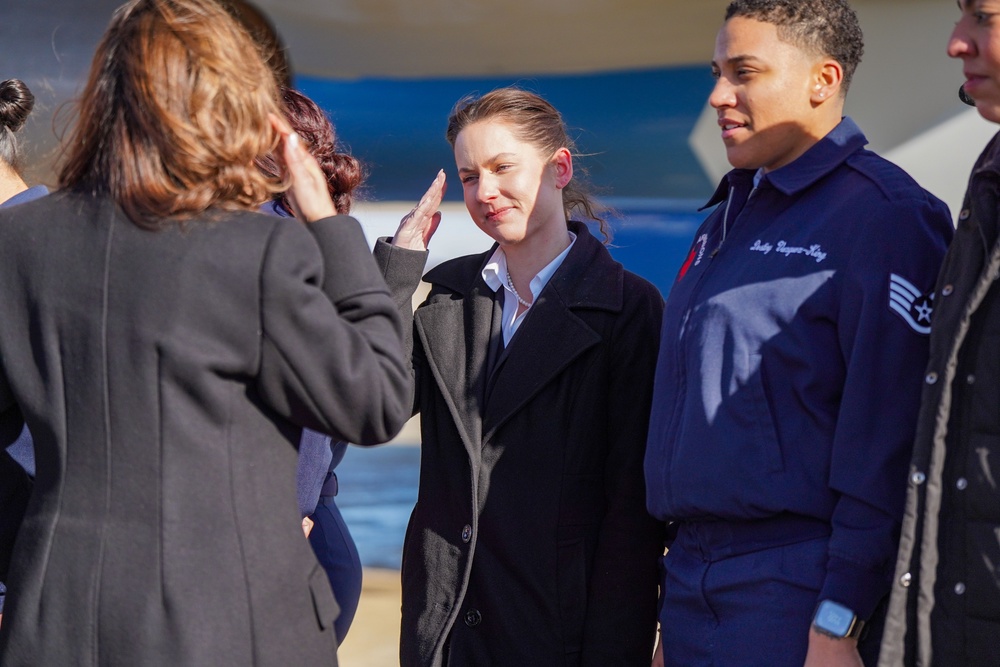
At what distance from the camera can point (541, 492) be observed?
190cm

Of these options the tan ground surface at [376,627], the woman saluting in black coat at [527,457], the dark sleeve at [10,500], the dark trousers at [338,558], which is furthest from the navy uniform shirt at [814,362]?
the tan ground surface at [376,627]

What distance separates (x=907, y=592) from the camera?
4.49ft

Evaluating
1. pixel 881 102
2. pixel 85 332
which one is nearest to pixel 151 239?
pixel 85 332

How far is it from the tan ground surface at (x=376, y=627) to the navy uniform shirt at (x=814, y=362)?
1985mm

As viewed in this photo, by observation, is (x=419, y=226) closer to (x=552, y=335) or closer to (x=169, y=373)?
(x=552, y=335)

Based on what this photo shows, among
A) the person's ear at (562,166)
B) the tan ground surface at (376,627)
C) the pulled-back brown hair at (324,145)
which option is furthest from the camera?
the tan ground surface at (376,627)

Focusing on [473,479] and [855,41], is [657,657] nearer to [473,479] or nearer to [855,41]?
[473,479]

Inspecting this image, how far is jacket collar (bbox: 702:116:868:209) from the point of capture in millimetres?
1646

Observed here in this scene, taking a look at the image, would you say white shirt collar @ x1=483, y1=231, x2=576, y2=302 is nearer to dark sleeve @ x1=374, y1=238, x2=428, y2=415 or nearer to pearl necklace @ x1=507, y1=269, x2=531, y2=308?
pearl necklace @ x1=507, y1=269, x2=531, y2=308

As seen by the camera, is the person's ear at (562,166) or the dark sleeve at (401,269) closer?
the dark sleeve at (401,269)

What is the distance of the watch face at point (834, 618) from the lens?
143 cm

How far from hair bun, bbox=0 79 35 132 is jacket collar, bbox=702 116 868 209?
1555mm

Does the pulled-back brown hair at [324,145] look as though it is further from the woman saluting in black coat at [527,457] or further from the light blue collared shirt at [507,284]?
the light blue collared shirt at [507,284]

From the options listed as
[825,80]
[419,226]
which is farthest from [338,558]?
[825,80]
